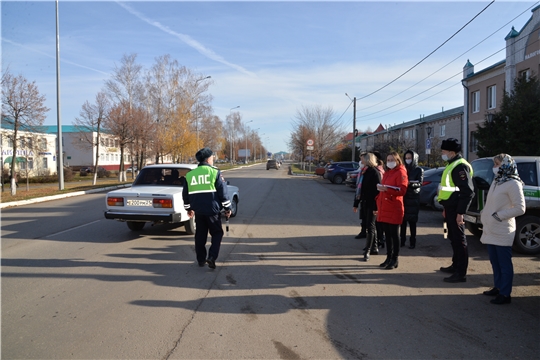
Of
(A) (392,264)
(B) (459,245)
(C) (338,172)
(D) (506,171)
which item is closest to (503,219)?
(D) (506,171)

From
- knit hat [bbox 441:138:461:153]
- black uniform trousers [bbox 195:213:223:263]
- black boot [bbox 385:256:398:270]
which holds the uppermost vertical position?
knit hat [bbox 441:138:461:153]

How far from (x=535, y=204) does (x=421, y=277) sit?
123 inches

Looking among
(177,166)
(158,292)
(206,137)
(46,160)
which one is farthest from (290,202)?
(46,160)

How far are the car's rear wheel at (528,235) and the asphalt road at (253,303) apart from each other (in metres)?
0.34

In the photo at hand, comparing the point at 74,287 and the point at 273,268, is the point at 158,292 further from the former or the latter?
the point at 273,268

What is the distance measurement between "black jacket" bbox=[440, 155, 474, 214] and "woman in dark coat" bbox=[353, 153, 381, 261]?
1527 millimetres

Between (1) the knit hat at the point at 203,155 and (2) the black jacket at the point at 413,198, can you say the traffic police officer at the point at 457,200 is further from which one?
(1) the knit hat at the point at 203,155


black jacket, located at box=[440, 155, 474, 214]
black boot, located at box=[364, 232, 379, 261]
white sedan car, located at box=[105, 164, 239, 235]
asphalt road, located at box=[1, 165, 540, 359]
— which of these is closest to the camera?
asphalt road, located at box=[1, 165, 540, 359]

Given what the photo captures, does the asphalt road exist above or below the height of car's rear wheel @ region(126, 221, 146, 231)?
below

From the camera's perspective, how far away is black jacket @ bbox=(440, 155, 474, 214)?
567cm

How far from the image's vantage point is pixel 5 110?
21906 mm

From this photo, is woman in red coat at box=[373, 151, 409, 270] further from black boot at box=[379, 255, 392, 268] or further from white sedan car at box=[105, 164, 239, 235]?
white sedan car at box=[105, 164, 239, 235]

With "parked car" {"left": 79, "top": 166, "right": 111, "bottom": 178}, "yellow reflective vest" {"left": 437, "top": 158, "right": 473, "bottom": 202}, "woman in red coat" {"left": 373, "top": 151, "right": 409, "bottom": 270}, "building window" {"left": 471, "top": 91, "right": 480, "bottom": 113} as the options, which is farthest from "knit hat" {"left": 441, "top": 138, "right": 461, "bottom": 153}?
"parked car" {"left": 79, "top": 166, "right": 111, "bottom": 178}

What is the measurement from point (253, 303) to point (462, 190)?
131 inches
